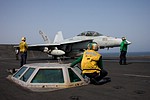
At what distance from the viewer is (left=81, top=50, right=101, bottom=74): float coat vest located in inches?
199

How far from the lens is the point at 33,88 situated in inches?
177

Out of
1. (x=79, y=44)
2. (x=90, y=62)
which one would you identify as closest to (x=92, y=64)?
(x=90, y=62)

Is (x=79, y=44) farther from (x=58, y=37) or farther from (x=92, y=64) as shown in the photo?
(x=92, y=64)

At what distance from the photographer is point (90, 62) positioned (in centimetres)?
504

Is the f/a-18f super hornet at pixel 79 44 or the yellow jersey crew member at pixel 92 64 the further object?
the f/a-18f super hornet at pixel 79 44

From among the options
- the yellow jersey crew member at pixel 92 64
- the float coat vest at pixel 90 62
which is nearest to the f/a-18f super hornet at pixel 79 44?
the yellow jersey crew member at pixel 92 64

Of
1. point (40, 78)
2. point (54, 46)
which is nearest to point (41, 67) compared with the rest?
point (40, 78)

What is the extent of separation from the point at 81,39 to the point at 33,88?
62.0ft

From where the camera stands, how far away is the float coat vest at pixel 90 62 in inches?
199

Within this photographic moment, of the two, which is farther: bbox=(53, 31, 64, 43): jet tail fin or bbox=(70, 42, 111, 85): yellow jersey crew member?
bbox=(53, 31, 64, 43): jet tail fin

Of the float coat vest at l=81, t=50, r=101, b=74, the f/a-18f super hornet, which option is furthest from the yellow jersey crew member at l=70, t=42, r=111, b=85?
the f/a-18f super hornet

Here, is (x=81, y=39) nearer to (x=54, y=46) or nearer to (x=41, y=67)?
(x=54, y=46)

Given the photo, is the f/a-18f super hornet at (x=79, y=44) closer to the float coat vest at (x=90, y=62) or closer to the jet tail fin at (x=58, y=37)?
the jet tail fin at (x=58, y=37)

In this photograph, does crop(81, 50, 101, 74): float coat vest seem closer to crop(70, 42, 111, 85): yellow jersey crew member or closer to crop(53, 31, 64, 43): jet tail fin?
crop(70, 42, 111, 85): yellow jersey crew member
